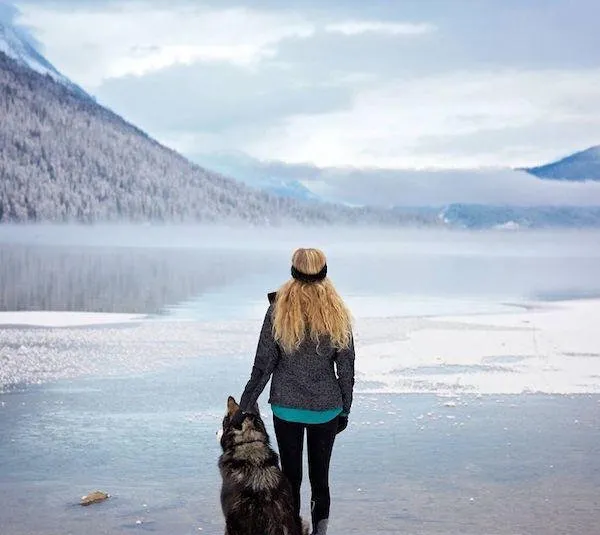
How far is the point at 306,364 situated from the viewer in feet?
15.9

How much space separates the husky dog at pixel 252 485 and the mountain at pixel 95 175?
11311cm

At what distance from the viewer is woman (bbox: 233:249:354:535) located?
4.75 m

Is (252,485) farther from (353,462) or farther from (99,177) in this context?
(99,177)

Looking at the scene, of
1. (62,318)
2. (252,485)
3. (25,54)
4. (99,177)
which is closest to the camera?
(252,485)

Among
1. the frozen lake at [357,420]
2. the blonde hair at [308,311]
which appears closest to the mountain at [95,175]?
the frozen lake at [357,420]

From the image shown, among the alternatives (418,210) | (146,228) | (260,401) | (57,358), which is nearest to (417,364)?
(260,401)

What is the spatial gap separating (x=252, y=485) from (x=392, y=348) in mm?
9661

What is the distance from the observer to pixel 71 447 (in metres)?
7.65

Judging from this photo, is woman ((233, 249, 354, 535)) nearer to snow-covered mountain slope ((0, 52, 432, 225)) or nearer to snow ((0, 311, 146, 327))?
snow ((0, 311, 146, 327))

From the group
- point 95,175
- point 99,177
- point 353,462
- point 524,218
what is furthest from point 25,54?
point 353,462

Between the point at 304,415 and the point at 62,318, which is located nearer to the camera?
the point at 304,415

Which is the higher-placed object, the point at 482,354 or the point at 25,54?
the point at 25,54

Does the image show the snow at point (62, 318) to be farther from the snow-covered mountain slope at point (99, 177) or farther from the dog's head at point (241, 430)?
the snow-covered mountain slope at point (99, 177)

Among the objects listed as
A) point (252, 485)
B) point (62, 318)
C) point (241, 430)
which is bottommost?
point (62, 318)
